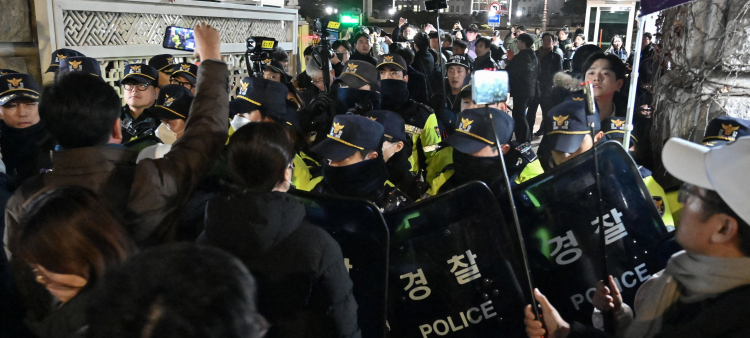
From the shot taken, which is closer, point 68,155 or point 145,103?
point 68,155

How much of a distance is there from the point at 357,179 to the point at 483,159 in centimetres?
A: 76

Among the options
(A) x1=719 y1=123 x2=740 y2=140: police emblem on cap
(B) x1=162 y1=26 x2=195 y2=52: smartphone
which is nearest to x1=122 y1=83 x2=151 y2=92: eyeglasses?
(B) x1=162 y1=26 x2=195 y2=52: smartphone

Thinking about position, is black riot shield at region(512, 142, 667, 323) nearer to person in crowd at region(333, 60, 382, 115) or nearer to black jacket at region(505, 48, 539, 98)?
person in crowd at region(333, 60, 382, 115)

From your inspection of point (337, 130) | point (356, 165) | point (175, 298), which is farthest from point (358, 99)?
point (175, 298)

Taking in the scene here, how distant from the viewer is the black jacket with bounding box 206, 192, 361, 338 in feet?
5.45

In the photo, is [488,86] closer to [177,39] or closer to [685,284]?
[685,284]

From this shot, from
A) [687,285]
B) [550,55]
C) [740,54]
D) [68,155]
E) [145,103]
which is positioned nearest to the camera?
[687,285]

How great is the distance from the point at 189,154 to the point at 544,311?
138cm

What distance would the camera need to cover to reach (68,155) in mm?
1854

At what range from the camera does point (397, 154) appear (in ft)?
12.7

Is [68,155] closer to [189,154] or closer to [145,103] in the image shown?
[189,154]

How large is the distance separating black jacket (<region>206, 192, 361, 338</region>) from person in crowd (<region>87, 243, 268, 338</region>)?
2.31 feet

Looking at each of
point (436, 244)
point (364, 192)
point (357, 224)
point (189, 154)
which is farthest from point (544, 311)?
point (189, 154)

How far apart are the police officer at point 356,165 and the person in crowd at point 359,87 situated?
1.85m
